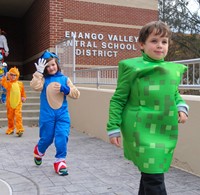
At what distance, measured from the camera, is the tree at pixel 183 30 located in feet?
95.3

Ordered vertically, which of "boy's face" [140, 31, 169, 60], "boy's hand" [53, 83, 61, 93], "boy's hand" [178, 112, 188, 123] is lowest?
"boy's hand" [178, 112, 188, 123]

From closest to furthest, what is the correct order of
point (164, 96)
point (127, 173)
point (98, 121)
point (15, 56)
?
point (164, 96)
point (127, 173)
point (98, 121)
point (15, 56)

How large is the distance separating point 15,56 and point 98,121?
39.1ft

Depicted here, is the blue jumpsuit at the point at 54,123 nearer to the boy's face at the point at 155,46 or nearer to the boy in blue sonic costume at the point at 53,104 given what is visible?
the boy in blue sonic costume at the point at 53,104

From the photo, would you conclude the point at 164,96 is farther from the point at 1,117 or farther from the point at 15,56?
the point at 15,56

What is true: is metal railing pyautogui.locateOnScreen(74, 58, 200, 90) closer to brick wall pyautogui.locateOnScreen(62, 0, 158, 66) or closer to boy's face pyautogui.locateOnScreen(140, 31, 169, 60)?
boy's face pyautogui.locateOnScreen(140, 31, 169, 60)

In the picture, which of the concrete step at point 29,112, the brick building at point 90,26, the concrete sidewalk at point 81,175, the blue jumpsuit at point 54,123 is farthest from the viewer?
the brick building at point 90,26

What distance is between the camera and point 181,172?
4.79m

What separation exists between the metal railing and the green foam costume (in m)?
2.17

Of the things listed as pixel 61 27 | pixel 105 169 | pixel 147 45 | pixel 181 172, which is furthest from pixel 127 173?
pixel 61 27

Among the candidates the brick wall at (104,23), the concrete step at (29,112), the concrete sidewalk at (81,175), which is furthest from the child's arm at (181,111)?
the brick wall at (104,23)

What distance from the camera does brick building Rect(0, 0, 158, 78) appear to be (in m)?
12.6

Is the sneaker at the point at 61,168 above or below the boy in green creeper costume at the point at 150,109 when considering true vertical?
below

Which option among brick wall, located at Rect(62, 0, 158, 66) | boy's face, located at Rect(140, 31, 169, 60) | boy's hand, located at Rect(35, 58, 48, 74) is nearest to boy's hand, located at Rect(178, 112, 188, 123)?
boy's face, located at Rect(140, 31, 169, 60)
